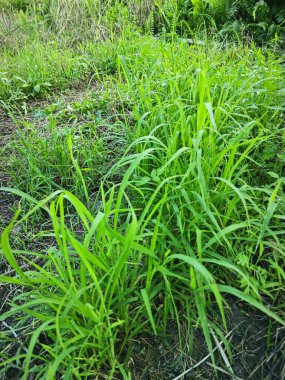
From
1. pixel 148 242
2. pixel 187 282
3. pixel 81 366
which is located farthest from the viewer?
pixel 148 242

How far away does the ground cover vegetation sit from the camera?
969mm

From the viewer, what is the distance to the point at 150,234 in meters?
1.07

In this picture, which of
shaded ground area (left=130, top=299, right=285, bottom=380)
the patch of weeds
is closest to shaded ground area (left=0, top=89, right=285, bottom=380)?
shaded ground area (left=130, top=299, right=285, bottom=380)

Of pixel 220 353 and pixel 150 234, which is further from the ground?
pixel 150 234

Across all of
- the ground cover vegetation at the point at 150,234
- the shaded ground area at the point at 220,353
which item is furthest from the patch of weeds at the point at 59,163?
the shaded ground area at the point at 220,353

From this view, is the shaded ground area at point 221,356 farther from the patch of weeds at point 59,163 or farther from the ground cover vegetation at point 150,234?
the patch of weeds at point 59,163

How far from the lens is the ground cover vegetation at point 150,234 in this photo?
0.97 meters

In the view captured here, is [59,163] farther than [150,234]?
Yes

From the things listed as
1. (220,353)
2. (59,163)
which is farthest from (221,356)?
(59,163)

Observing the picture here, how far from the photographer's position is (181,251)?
117 cm

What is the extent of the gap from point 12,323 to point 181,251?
0.66 meters

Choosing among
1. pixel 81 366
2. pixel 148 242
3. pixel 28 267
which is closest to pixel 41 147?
pixel 28 267

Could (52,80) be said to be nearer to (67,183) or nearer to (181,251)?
(67,183)

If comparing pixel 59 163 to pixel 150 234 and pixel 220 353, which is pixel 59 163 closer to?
pixel 150 234
